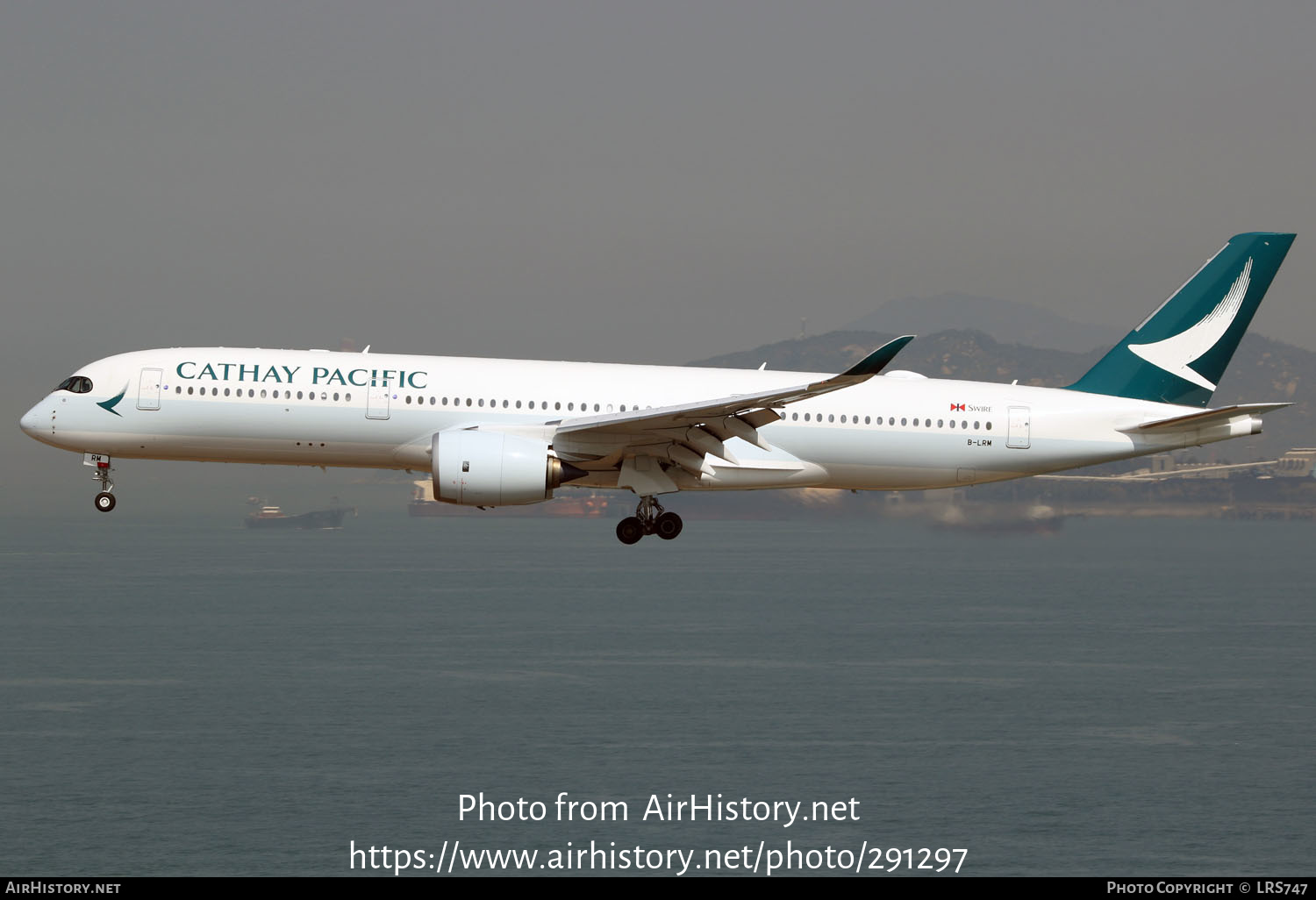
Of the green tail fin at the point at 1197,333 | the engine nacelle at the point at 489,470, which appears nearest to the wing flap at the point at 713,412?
the engine nacelle at the point at 489,470

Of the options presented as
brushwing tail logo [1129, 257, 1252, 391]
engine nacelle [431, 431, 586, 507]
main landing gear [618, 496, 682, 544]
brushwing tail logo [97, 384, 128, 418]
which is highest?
brushwing tail logo [1129, 257, 1252, 391]

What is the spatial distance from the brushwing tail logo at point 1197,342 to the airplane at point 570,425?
8.19 ft

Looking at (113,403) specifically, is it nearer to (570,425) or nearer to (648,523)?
(570,425)

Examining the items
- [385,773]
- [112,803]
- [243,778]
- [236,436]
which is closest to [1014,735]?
[385,773]

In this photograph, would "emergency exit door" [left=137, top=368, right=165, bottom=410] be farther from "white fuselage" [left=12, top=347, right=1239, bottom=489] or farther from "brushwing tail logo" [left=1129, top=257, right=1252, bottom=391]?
"brushwing tail logo" [left=1129, top=257, right=1252, bottom=391]

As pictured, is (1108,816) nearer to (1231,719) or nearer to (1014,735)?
(1014,735)

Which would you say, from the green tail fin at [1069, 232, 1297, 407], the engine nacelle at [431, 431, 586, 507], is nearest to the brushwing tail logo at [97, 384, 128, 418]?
the engine nacelle at [431, 431, 586, 507]

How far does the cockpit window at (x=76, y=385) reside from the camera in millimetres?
31359

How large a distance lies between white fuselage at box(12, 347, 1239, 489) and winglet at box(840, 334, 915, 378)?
5.03m

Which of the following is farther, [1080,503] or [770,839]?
[1080,503]

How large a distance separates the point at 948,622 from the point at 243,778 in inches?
4281

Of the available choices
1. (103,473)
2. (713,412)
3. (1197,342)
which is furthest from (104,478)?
(1197,342)

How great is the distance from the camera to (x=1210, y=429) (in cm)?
3175

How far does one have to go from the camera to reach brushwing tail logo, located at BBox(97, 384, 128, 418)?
30938 millimetres
